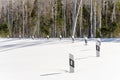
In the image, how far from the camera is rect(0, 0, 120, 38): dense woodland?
186ft

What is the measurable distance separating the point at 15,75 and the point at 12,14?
57.2 meters

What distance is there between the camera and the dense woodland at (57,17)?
5678 centimetres

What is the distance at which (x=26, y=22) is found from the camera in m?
64.2

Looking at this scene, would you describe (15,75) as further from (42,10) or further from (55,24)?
(42,10)

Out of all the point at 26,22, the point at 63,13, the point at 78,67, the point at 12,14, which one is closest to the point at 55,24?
the point at 63,13

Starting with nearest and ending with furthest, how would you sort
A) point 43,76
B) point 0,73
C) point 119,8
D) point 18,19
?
point 43,76 → point 0,73 → point 119,8 → point 18,19

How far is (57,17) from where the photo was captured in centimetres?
6131

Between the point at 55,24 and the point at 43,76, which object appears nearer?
the point at 43,76

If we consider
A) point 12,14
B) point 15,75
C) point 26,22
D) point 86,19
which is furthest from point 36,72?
point 12,14

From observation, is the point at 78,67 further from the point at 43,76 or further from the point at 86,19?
the point at 86,19

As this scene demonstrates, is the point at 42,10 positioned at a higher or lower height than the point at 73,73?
higher

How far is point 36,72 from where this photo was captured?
40.2 ft

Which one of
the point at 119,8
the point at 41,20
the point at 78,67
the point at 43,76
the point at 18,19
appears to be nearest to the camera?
the point at 43,76

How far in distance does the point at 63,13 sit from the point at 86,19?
4.61m
